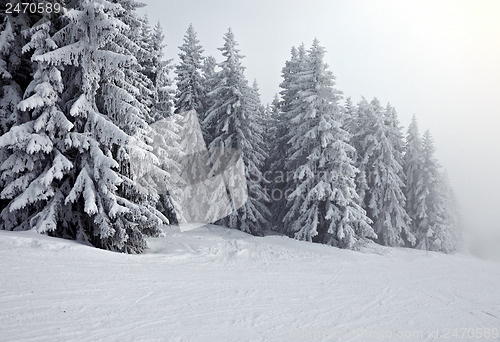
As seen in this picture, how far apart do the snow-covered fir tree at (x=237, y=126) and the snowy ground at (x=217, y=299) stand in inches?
410

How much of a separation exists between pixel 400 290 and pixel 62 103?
Answer: 14086 millimetres

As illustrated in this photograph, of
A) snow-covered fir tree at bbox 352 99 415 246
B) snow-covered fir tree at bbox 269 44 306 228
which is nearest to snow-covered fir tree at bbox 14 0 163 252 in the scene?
snow-covered fir tree at bbox 269 44 306 228

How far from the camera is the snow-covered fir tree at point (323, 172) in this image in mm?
20125

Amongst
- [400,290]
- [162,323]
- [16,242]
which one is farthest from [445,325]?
[16,242]

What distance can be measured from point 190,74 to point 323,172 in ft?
45.5

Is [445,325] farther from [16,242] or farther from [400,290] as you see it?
[16,242]

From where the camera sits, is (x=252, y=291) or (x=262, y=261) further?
(x=262, y=261)

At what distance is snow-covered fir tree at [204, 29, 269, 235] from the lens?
926 inches

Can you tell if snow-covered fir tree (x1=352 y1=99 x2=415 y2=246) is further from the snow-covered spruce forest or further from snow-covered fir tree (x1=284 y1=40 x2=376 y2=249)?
snow-covered fir tree (x1=284 y1=40 x2=376 y2=249)

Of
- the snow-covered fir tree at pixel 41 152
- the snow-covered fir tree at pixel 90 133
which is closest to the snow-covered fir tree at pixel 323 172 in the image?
the snow-covered fir tree at pixel 90 133

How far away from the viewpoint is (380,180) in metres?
27.7

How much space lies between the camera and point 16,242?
9.39 metres

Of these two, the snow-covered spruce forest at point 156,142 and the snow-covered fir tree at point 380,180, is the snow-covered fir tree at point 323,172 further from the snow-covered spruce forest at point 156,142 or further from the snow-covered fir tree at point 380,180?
the snow-covered fir tree at point 380,180

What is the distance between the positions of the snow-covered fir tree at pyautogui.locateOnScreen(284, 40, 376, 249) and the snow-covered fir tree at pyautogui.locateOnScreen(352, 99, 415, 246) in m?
6.45
